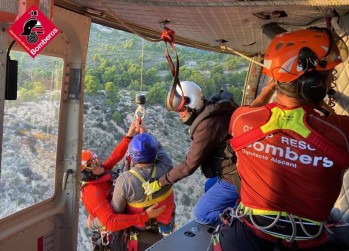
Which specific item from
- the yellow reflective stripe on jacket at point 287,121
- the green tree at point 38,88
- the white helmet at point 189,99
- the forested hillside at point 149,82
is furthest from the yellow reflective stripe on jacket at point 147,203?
the forested hillside at point 149,82

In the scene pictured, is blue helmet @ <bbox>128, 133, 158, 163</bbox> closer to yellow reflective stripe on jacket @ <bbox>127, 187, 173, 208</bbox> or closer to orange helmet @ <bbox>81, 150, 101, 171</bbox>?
yellow reflective stripe on jacket @ <bbox>127, 187, 173, 208</bbox>

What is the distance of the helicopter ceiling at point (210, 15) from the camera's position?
2023 millimetres

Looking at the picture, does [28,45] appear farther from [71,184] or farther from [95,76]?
[95,76]

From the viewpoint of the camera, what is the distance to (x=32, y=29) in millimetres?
1598

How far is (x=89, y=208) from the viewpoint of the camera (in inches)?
131

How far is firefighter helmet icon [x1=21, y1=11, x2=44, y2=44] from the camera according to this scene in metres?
1.58

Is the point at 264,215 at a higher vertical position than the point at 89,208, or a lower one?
higher

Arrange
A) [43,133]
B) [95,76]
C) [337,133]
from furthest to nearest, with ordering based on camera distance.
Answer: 1. [95,76]
2. [43,133]
3. [337,133]

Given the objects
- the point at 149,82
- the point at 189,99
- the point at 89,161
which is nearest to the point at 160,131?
the point at 149,82

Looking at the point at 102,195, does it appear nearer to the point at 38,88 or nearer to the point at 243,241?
the point at 38,88

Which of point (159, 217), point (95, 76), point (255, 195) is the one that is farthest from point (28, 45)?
point (95, 76)

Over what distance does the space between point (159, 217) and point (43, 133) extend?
127 cm

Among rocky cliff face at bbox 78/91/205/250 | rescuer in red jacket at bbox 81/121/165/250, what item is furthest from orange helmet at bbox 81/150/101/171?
rocky cliff face at bbox 78/91/205/250

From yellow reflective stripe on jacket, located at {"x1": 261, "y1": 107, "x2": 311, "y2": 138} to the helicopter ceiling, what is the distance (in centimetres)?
51
